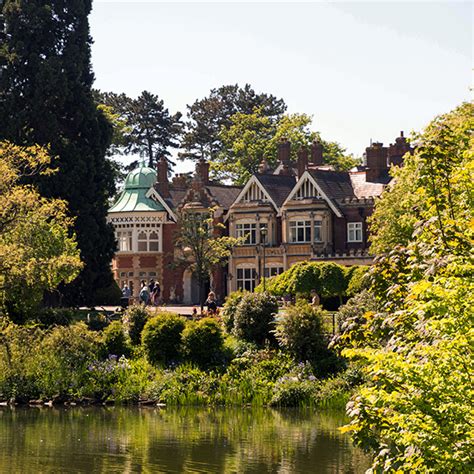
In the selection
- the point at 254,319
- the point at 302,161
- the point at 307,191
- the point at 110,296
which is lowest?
the point at 254,319

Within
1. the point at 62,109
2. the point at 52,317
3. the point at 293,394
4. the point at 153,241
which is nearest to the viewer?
the point at 293,394

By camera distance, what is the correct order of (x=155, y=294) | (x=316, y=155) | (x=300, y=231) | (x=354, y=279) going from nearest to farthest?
(x=354, y=279) → (x=155, y=294) → (x=300, y=231) → (x=316, y=155)

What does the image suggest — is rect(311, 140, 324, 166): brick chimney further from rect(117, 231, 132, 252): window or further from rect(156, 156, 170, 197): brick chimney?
rect(117, 231, 132, 252): window

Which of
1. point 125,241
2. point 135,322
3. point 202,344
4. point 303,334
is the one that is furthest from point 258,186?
point 303,334

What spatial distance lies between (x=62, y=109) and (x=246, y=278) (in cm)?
1818

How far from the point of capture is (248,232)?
235 feet

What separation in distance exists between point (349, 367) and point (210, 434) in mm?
8468

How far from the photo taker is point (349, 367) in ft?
122

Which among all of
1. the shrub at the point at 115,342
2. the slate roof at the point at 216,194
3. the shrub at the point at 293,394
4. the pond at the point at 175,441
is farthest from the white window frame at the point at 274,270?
the pond at the point at 175,441

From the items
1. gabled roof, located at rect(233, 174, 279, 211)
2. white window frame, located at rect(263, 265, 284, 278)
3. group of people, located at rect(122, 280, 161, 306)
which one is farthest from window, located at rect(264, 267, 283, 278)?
group of people, located at rect(122, 280, 161, 306)

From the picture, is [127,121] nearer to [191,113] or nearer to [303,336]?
[191,113]

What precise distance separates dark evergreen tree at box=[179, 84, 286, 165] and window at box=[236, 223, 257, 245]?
3754 centimetres

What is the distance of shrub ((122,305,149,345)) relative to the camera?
1695 inches

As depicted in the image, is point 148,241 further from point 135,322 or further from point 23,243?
point 23,243
